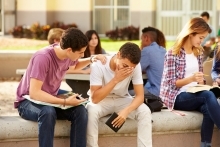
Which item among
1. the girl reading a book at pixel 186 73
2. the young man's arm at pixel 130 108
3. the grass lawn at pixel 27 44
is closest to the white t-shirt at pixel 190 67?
the girl reading a book at pixel 186 73

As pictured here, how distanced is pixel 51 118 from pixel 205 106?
62.2 inches

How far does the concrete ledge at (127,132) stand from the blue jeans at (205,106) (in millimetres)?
96

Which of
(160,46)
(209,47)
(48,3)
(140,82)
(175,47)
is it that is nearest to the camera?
(140,82)

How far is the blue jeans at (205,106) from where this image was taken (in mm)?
5988

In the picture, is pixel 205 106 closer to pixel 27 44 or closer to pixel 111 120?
pixel 111 120

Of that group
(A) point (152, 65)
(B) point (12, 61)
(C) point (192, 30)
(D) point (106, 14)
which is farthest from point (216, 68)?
(D) point (106, 14)

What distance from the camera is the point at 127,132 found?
5.98 metres

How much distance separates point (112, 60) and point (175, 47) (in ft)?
2.77

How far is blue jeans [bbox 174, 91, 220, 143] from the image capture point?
5988mm

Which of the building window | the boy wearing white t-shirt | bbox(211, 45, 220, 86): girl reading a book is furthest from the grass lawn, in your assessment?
the boy wearing white t-shirt

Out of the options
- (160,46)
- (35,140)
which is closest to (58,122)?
(35,140)

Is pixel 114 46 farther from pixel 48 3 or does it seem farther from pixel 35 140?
pixel 35 140

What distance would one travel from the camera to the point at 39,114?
5.42m

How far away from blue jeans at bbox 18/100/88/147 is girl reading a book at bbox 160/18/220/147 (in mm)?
1102
